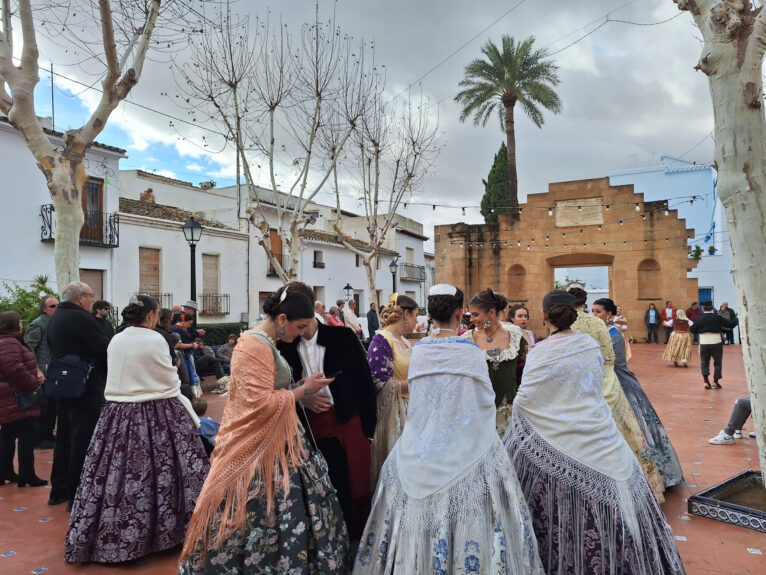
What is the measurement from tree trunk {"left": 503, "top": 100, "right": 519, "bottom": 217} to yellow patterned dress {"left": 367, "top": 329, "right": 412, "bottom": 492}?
22.2 meters

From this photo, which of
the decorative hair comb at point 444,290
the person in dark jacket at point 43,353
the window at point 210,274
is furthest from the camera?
the window at point 210,274

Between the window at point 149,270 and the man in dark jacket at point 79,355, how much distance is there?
14.7 meters

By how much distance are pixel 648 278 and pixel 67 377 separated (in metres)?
21.8

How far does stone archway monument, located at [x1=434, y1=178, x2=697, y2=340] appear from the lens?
67.5 ft

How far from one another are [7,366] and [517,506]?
15.3ft

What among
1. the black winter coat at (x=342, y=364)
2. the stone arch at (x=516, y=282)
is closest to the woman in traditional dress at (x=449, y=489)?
the black winter coat at (x=342, y=364)

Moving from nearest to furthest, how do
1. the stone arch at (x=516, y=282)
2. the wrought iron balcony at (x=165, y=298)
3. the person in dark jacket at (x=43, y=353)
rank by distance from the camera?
1. the person in dark jacket at (x=43, y=353)
2. the wrought iron balcony at (x=165, y=298)
3. the stone arch at (x=516, y=282)

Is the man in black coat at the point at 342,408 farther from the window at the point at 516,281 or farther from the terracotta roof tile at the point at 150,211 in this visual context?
the window at the point at 516,281

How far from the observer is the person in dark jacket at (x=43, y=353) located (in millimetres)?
6223

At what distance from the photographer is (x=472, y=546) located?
→ 2.47 meters

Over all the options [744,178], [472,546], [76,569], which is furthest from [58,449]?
[744,178]

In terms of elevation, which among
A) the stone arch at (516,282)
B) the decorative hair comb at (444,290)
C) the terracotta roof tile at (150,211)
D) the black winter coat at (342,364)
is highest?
the terracotta roof tile at (150,211)

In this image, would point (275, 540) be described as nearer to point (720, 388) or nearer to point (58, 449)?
point (58, 449)

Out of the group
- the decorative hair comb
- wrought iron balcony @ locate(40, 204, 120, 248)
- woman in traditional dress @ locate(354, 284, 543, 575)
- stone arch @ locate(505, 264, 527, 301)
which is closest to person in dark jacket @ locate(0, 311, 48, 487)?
woman in traditional dress @ locate(354, 284, 543, 575)
